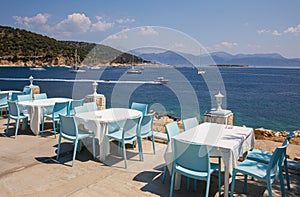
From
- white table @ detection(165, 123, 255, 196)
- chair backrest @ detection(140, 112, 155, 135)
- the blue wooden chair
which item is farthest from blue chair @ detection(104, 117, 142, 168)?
the blue wooden chair

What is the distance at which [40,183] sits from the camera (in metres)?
3.00

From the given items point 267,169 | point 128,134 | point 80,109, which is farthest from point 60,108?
point 267,169

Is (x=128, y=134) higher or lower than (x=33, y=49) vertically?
lower

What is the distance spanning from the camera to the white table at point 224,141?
265cm

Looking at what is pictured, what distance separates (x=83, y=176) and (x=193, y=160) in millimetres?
1559

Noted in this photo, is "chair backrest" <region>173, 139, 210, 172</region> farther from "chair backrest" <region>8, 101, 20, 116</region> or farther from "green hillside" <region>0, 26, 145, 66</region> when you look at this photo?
"green hillside" <region>0, 26, 145, 66</region>

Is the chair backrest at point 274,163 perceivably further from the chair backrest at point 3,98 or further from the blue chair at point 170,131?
the chair backrest at point 3,98

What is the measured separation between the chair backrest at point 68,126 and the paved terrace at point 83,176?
453 mm

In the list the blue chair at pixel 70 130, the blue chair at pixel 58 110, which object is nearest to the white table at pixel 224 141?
the blue chair at pixel 70 130

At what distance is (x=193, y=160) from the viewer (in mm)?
2541

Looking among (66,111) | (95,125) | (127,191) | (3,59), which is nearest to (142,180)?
(127,191)

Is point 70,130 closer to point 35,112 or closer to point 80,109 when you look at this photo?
point 80,109

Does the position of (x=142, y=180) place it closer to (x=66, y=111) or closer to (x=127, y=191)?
(x=127, y=191)

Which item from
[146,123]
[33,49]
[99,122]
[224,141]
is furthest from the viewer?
[33,49]
